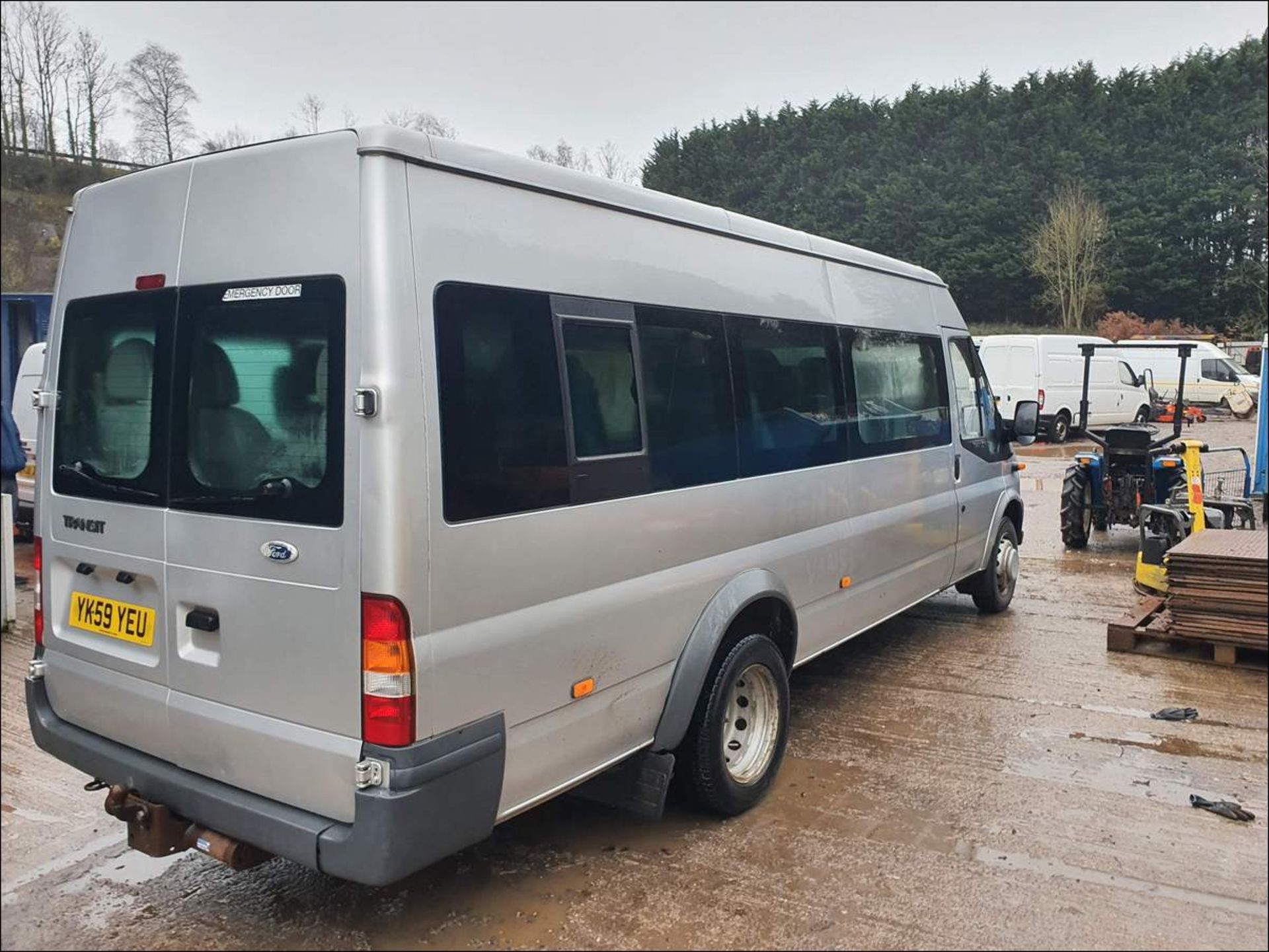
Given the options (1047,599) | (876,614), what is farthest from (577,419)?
(1047,599)

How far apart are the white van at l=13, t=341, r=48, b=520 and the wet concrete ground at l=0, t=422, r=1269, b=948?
16.7 ft

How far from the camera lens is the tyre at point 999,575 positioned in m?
7.05

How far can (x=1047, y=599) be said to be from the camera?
7.79 meters

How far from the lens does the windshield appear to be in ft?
8.61

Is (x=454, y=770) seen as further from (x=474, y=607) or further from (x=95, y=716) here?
(x=95, y=716)

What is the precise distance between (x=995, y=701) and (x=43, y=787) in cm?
494

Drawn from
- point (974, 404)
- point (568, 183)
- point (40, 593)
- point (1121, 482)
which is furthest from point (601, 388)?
point (1121, 482)

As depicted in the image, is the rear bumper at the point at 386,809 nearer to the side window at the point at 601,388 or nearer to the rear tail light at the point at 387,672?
the rear tail light at the point at 387,672

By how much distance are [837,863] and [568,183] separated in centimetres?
271

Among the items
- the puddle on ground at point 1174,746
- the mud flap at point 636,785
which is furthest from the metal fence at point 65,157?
the puddle on ground at point 1174,746

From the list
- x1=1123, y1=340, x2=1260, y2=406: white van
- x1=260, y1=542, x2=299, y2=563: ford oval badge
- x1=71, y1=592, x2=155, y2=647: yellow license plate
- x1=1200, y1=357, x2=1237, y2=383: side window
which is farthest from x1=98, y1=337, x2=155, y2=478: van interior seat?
x1=1200, y1=357, x2=1237, y2=383: side window

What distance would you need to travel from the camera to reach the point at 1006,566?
732 centimetres

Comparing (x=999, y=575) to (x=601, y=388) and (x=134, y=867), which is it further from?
(x=134, y=867)

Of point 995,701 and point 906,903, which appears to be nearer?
point 906,903
